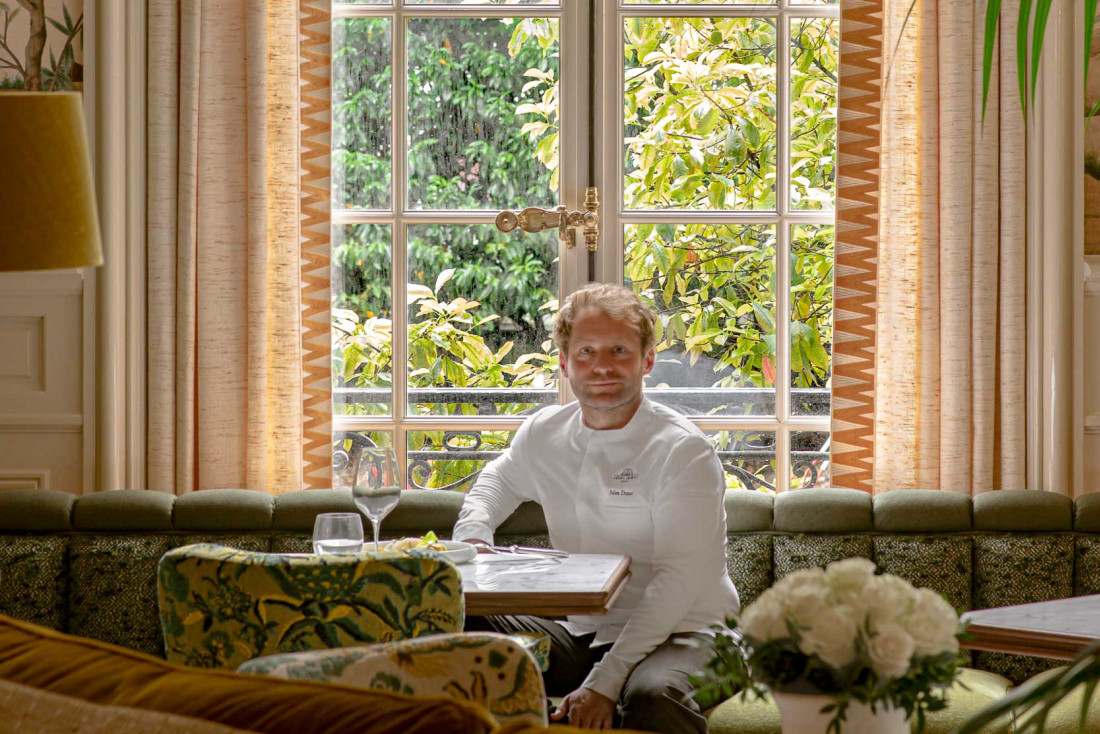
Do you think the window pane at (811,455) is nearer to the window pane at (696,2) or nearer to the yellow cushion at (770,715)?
the yellow cushion at (770,715)

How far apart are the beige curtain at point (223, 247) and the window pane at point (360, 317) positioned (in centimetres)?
16

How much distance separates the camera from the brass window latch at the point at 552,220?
330cm

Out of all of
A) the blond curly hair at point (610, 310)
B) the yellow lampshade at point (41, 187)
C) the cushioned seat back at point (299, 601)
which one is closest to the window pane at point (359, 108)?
the blond curly hair at point (610, 310)

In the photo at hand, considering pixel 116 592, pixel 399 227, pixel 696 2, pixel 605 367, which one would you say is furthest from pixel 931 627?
pixel 696 2

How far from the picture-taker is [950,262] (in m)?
3.12

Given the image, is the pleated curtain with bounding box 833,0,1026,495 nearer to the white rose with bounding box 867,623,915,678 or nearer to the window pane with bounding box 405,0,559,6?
the window pane with bounding box 405,0,559,6

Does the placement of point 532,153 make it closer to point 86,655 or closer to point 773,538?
point 773,538

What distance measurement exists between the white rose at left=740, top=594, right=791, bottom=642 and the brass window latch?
2.26m

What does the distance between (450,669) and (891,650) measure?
0.40m

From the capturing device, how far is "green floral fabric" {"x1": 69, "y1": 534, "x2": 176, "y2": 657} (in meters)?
2.80

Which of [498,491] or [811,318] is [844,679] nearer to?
[498,491]

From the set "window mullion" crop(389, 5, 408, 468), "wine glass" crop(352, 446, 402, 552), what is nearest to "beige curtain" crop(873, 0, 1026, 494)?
"window mullion" crop(389, 5, 408, 468)

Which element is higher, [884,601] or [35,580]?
[884,601]

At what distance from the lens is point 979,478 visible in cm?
311
